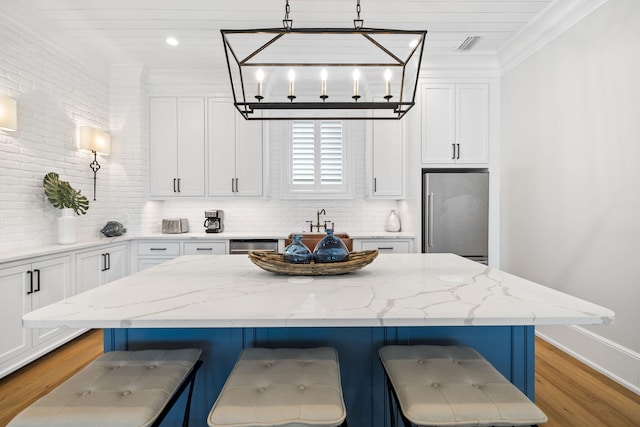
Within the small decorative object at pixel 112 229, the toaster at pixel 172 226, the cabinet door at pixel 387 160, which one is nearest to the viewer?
the small decorative object at pixel 112 229

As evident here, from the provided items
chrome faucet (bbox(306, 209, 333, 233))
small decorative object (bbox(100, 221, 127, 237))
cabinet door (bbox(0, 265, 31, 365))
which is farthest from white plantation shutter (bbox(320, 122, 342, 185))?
cabinet door (bbox(0, 265, 31, 365))

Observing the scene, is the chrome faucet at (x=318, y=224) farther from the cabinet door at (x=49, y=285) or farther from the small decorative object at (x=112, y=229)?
the cabinet door at (x=49, y=285)

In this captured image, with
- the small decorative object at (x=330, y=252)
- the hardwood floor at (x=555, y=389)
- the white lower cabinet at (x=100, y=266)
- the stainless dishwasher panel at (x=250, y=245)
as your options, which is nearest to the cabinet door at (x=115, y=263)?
the white lower cabinet at (x=100, y=266)

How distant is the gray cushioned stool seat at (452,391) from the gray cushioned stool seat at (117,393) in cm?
77

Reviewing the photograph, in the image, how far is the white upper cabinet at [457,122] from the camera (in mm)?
3969

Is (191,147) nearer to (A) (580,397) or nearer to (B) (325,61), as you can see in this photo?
(B) (325,61)

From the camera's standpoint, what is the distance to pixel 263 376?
1.23 metres

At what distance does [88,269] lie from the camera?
343 cm

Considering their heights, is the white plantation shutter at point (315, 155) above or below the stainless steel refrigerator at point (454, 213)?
above

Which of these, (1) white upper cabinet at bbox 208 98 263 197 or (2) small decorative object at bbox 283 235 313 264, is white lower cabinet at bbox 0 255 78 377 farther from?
(2) small decorative object at bbox 283 235 313 264

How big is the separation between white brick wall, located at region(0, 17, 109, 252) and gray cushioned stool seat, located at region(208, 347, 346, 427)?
111 inches

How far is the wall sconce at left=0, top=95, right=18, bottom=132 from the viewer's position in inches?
106

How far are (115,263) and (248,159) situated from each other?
1.88 metres

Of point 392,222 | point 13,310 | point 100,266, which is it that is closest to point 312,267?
point 13,310
